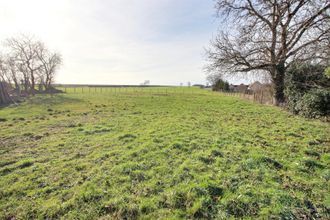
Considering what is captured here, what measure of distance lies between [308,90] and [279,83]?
11.3ft

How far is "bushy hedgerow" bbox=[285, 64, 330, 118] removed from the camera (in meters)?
9.45

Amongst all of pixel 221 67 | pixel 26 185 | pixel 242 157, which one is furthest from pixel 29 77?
pixel 242 157

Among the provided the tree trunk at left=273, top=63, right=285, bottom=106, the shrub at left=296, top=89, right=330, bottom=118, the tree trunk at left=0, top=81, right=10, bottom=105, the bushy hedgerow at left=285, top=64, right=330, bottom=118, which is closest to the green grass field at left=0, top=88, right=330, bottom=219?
the shrub at left=296, top=89, right=330, bottom=118

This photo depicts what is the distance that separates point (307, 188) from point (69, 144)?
6.23m

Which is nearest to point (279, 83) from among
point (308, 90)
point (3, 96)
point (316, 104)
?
point (308, 90)

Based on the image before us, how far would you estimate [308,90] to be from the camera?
11188 millimetres

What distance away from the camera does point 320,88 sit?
9.89 metres

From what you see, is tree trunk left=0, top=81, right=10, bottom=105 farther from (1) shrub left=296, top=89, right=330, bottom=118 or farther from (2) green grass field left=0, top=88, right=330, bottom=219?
Answer: (1) shrub left=296, top=89, right=330, bottom=118

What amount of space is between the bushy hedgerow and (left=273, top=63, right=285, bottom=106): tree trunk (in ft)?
5.08

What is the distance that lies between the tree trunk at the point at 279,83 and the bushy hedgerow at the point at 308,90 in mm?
1547

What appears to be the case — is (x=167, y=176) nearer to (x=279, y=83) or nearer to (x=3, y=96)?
(x=279, y=83)

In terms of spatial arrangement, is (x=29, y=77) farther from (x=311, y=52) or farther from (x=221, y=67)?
(x=311, y=52)

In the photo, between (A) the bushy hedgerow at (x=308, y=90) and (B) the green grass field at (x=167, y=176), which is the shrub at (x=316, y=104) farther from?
(B) the green grass field at (x=167, y=176)

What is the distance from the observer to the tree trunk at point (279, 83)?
1443 cm
